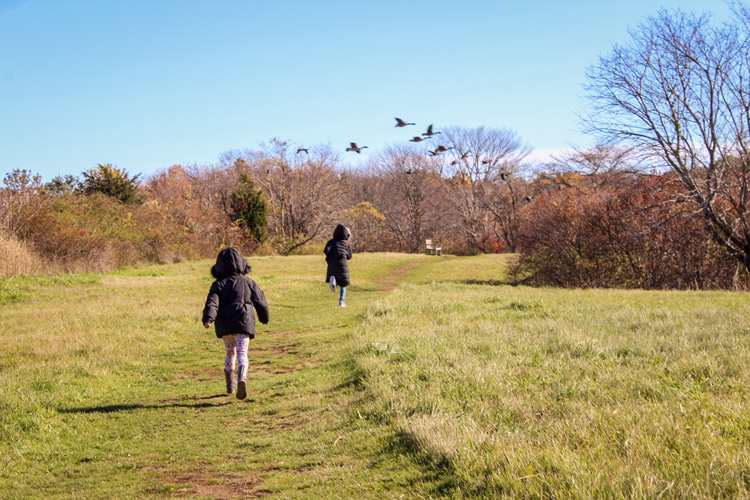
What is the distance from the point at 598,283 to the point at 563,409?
19.7 metres

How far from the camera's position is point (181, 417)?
6.71 m

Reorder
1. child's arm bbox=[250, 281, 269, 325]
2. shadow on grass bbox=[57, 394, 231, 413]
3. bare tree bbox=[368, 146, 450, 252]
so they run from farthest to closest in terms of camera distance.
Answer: bare tree bbox=[368, 146, 450, 252]
child's arm bbox=[250, 281, 269, 325]
shadow on grass bbox=[57, 394, 231, 413]

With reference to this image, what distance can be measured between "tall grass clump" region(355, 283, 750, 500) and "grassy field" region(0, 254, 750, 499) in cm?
2

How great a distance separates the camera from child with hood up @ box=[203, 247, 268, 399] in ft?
24.4

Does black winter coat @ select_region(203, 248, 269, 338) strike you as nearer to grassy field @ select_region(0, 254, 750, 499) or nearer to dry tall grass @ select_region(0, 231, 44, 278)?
grassy field @ select_region(0, 254, 750, 499)

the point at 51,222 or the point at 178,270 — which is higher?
the point at 51,222

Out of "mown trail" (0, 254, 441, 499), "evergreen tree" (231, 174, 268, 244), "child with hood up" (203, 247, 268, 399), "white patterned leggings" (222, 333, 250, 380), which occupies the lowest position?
"mown trail" (0, 254, 441, 499)

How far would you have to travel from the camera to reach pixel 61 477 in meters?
4.97

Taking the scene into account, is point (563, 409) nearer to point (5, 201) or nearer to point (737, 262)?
point (737, 262)

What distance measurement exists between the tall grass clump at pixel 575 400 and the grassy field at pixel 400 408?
0.07 ft

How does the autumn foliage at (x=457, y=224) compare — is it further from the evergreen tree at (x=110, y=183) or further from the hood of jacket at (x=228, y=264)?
the hood of jacket at (x=228, y=264)

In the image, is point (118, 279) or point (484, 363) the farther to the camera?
point (118, 279)

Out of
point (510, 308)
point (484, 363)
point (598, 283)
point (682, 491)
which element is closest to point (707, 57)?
point (598, 283)

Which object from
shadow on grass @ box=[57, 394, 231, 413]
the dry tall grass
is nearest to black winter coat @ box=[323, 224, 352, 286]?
shadow on grass @ box=[57, 394, 231, 413]
